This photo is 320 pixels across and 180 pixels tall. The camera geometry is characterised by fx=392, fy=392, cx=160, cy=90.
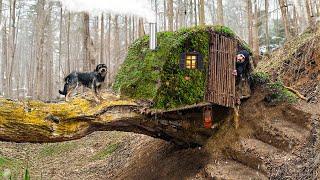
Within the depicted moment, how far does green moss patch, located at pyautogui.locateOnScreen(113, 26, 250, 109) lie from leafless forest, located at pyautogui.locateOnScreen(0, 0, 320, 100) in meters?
7.36

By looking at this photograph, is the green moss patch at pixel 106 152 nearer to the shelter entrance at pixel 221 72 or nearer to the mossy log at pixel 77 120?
the mossy log at pixel 77 120

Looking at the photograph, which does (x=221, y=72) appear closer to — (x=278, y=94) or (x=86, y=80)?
(x=278, y=94)

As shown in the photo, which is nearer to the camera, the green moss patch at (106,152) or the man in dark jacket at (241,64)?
the man in dark jacket at (241,64)

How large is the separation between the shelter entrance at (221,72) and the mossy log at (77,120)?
84 cm

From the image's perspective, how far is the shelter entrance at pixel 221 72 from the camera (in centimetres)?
1000

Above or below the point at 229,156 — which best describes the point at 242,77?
above


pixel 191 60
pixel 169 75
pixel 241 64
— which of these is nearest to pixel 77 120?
pixel 169 75

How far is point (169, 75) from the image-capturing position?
32.3ft

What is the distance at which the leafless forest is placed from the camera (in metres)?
20.2

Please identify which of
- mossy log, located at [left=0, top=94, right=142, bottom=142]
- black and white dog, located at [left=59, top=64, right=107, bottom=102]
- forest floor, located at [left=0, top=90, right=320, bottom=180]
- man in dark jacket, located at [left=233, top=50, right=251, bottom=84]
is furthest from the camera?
man in dark jacket, located at [left=233, top=50, right=251, bottom=84]

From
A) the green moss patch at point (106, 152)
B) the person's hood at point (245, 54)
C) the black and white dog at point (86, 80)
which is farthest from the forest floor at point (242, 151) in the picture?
the black and white dog at point (86, 80)

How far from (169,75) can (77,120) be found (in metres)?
2.60

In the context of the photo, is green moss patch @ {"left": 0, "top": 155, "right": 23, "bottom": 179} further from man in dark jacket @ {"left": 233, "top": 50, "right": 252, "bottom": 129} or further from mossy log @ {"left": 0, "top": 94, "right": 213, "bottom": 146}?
man in dark jacket @ {"left": 233, "top": 50, "right": 252, "bottom": 129}

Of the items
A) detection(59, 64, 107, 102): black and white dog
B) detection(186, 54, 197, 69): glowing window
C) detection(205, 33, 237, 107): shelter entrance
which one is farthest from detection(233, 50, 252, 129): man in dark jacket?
detection(59, 64, 107, 102): black and white dog
